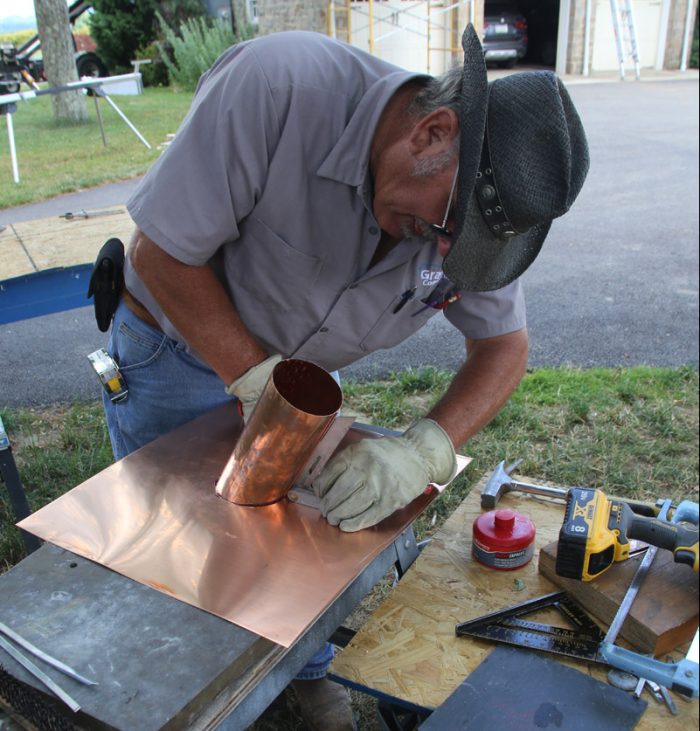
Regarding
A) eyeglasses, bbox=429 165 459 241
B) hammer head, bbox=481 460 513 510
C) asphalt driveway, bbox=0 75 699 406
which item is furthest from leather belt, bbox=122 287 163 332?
hammer head, bbox=481 460 513 510

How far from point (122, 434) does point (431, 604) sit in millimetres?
1103

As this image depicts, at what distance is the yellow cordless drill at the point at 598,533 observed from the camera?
125cm

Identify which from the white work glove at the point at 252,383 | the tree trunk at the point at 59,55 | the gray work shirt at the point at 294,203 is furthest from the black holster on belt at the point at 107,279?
the tree trunk at the point at 59,55

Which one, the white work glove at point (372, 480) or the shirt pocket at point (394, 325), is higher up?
the shirt pocket at point (394, 325)

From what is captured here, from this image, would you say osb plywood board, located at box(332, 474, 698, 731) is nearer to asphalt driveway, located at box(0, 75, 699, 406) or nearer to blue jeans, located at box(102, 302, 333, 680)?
blue jeans, located at box(102, 302, 333, 680)

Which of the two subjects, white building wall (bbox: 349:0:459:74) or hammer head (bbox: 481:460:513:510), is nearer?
hammer head (bbox: 481:460:513:510)

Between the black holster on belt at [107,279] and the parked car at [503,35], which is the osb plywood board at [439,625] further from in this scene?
the parked car at [503,35]

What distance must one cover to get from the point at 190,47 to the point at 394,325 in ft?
7.84

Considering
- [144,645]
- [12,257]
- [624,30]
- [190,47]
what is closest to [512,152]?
[144,645]

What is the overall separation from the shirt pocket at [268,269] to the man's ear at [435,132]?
1.28ft

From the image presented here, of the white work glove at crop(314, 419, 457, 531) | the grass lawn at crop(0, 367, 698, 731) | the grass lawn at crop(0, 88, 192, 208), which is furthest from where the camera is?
the grass lawn at crop(0, 367, 698, 731)

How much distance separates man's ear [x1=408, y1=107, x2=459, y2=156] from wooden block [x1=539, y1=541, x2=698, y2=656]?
84cm

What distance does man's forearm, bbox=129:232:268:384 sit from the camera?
1604 mm

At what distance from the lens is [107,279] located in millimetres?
1957
